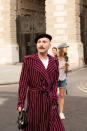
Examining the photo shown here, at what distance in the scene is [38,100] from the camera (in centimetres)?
432

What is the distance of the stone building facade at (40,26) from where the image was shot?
83.7ft

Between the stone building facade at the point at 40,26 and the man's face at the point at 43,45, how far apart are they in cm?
2051

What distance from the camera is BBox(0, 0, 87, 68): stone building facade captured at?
25500mm

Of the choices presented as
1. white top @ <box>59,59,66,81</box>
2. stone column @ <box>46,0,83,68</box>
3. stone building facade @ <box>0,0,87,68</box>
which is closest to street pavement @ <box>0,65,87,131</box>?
white top @ <box>59,59,66,81</box>

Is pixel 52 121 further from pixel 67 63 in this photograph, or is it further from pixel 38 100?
pixel 67 63

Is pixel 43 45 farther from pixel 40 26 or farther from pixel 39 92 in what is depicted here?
pixel 40 26

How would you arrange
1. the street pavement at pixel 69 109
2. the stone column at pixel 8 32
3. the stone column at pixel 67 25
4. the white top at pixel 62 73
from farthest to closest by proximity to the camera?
the stone column at pixel 8 32 → the stone column at pixel 67 25 → the white top at pixel 62 73 → the street pavement at pixel 69 109

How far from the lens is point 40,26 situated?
2938 centimetres

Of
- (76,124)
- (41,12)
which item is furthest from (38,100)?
(41,12)

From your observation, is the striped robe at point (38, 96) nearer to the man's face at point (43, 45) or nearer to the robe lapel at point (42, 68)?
the robe lapel at point (42, 68)

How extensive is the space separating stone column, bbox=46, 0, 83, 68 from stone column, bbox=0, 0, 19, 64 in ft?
11.9

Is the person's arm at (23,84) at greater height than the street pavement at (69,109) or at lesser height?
greater

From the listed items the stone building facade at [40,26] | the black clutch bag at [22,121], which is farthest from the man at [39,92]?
the stone building facade at [40,26]

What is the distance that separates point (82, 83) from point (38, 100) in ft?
37.1
